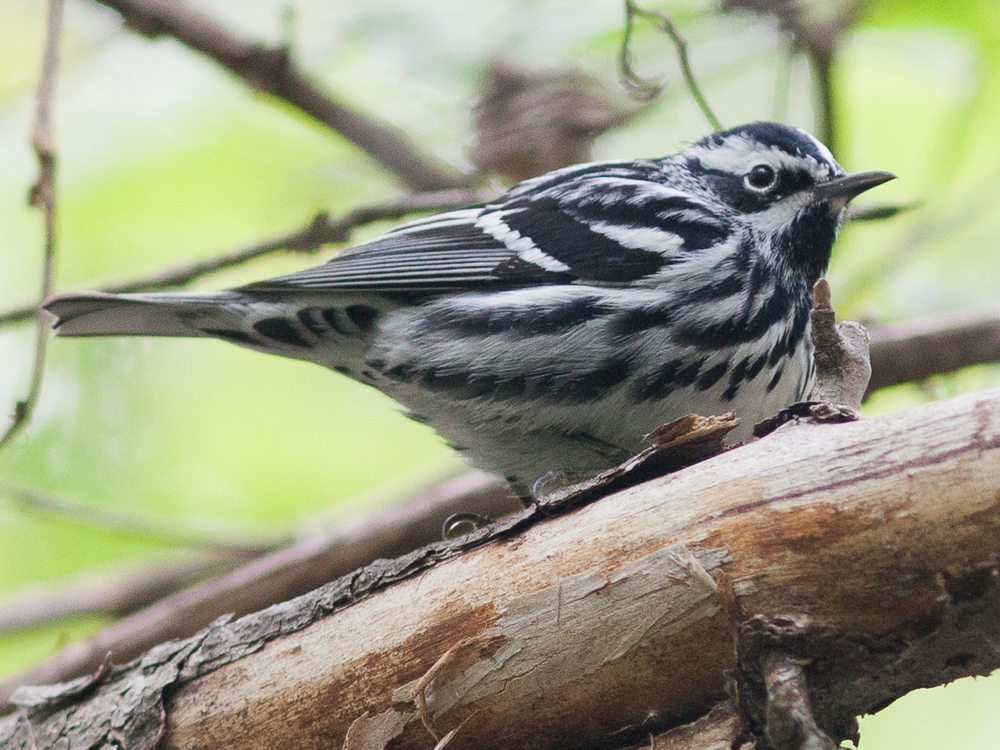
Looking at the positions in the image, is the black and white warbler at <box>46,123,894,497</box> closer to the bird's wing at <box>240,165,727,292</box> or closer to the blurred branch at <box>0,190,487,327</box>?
the bird's wing at <box>240,165,727,292</box>

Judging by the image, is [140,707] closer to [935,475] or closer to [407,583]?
[407,583]

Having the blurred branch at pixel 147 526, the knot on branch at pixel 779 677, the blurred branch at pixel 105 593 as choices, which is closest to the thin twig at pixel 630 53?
the knot on branch at pixel 779 677

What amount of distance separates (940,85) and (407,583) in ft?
15.7

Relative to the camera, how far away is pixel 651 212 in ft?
12.4

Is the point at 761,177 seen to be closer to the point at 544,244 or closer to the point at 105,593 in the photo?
the point at 544,244

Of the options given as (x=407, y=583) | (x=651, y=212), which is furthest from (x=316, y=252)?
(x=407, y=583)

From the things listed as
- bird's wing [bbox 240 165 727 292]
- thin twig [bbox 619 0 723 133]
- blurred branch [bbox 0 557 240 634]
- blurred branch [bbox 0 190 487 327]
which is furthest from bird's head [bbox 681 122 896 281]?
blurred branch [bbox 0 557 240 634]

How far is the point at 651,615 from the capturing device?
2355 mm

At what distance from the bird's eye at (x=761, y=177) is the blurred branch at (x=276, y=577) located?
166cm

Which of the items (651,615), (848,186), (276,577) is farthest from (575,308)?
(276,577)

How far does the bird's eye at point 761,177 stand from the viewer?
3.86 m

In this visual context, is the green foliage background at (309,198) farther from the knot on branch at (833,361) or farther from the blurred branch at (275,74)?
the knot on branch at (833,361)

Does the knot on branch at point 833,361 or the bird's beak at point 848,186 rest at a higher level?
the bird's beak at point 848,186

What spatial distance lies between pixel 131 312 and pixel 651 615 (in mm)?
2372
